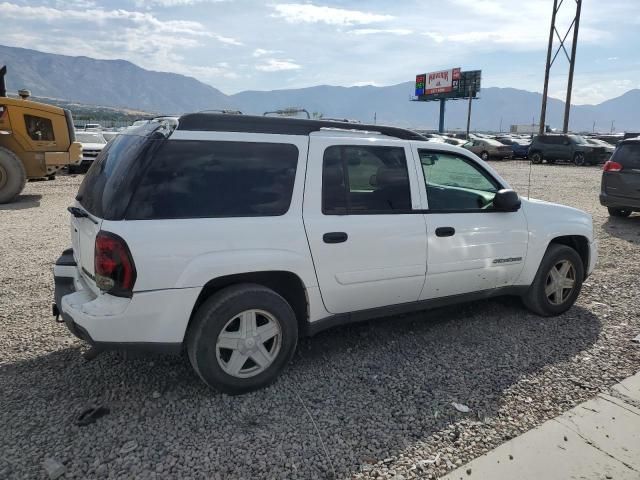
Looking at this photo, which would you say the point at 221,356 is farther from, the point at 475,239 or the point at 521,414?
the point at 475,239

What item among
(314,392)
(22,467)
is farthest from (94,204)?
(314,392)

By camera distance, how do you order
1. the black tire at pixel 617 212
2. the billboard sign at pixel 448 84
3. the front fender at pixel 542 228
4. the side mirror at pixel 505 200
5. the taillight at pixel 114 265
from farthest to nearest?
1. the billboard sign at pixel 448 84
2. the black tire at pixel 617 212
3. the front fender at pixel 542 228
4. the side mirror at pixel 505 200
5. the taillight at pixel 114 265

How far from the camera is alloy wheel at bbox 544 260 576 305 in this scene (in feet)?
15.8

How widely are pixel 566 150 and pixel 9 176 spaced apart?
2797 cm

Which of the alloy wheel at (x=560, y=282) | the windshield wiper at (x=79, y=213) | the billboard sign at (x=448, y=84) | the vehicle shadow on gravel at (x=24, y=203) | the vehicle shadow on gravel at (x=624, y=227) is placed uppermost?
the billboard sign at (x=448, y=84)

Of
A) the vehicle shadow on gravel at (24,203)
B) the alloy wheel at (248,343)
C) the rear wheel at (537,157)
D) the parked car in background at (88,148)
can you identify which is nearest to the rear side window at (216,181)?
the alloy wheel at (248,343)

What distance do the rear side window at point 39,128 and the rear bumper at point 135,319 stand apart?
35.9 ft

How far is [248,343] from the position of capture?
10.9 feet

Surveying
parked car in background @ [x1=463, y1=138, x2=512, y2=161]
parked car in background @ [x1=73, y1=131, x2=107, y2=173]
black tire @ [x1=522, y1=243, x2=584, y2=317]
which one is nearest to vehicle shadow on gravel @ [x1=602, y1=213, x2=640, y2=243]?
black tire @ [x1=522, y1=243, x2=584, y2=317]

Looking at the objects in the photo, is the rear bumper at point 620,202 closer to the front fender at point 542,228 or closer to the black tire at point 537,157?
the front fender at point 542,228

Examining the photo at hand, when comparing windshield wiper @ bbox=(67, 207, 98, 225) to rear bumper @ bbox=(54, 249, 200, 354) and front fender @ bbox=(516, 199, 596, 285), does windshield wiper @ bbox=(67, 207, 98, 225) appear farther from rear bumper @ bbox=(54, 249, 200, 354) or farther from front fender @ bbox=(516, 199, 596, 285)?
front fender @ bbox=(516, 199, 596, 285)

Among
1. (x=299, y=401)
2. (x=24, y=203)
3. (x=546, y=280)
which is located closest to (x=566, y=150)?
(x=546, y=280)

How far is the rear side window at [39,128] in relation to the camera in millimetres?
12094

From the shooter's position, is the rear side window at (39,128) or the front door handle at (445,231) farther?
the rear side window at (39,128)
